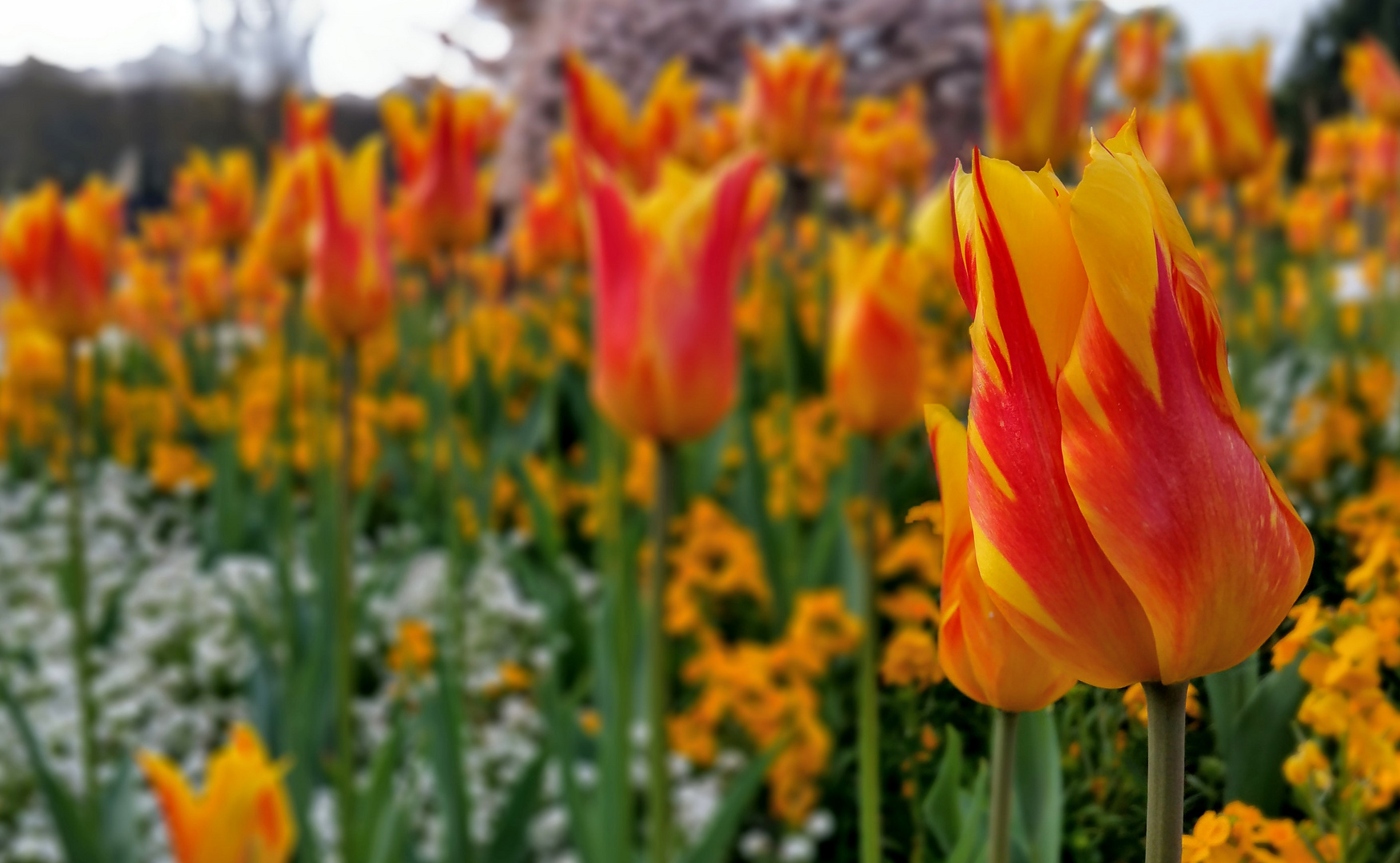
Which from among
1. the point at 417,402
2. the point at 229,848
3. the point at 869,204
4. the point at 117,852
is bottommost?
the point at 117,852

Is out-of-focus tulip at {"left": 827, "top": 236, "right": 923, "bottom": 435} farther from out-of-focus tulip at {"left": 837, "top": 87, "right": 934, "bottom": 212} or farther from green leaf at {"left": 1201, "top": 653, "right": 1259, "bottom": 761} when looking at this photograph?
out-of-focus tulip at {"left": 837, "top": 87, "right": 934, "bottom": 212}

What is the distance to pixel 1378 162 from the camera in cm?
313

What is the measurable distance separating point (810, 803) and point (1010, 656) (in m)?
1.28

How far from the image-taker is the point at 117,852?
154 centimetres

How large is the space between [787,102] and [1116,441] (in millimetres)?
1981

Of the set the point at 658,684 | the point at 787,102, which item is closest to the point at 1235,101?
the point at 787,102

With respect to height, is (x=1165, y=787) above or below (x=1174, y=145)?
below

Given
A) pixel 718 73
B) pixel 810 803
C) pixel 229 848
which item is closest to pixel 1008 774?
pixel 229 848

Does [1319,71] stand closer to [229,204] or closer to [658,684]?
[229,204]

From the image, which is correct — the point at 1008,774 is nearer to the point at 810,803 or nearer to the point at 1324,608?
the point at 1324,608

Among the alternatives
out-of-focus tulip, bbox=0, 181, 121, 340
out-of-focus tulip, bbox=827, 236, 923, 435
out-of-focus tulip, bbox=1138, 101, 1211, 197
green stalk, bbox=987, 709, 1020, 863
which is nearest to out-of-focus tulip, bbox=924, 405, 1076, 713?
green stalk, bbox=987, 709, 1020, 863

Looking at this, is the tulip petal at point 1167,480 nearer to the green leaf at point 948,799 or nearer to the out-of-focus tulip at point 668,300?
the green leaf at point 948,799

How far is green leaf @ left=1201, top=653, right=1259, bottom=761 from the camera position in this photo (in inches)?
16.0

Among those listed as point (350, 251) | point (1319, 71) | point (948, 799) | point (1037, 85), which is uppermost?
point (1319, 71)
